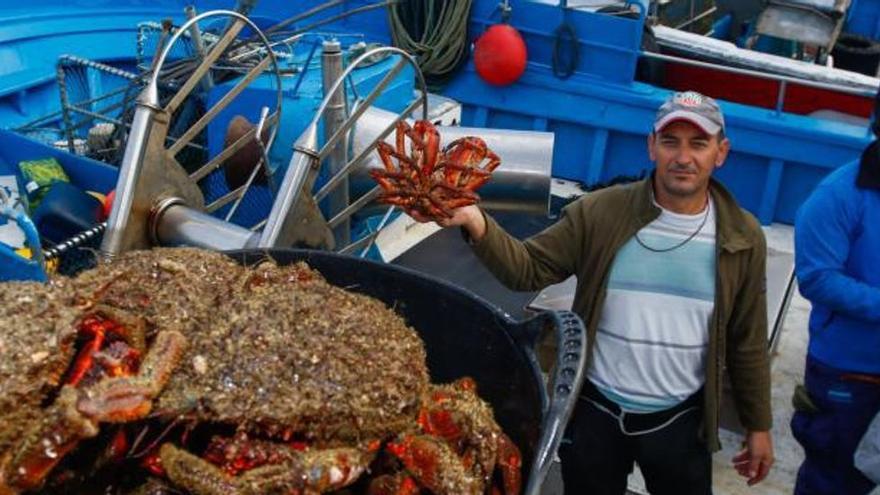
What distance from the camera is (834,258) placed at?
9.48 ft

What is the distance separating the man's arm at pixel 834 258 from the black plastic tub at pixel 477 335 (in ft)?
4.20

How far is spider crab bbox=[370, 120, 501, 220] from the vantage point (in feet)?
7.45

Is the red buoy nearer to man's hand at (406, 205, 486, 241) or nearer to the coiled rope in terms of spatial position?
the coiled rope

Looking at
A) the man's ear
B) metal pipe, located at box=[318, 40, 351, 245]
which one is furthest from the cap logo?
metal pipe, located at box=[318, 40, 351, 245]

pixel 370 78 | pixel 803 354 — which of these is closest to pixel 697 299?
pixel 803 354

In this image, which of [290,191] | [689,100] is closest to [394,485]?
[290,191]

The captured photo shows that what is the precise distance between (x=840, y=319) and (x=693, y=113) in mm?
1054

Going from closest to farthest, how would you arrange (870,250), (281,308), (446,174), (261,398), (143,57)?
(261,398), (281,308), (446,174), (870,250), (143,57)

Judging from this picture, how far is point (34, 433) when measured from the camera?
166 centimetres

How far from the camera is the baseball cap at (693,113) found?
8.20 feet

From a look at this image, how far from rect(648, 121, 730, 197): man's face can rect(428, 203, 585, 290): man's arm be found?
0.33 m

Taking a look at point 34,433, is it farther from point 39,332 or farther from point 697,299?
point 697,299

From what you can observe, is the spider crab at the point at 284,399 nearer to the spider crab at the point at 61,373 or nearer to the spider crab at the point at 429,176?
the spider crab at the point at 61,373

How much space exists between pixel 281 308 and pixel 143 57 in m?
4.19
